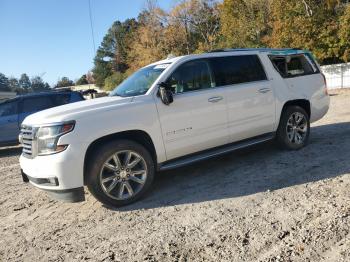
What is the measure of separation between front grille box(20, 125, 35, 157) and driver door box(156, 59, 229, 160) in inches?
67.5

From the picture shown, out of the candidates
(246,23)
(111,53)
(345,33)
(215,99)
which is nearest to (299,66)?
(215,99)

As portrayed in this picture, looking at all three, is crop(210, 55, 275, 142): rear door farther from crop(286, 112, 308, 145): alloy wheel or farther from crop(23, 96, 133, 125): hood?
crop(23, 96, 133, 125): hood

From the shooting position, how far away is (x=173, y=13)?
40.7 metres

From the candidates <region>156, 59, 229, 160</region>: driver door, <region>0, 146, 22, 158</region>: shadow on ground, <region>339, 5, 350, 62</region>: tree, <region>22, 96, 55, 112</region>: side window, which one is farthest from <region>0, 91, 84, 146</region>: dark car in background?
<region>339, 5, 350, 62</region>: tree

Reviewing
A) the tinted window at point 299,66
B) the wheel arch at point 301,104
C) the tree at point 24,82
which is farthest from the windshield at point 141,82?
the tree at point 24,82

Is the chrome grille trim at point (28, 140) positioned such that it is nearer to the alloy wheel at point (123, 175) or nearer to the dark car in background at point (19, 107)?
the alloy wheel at point (123, 175)

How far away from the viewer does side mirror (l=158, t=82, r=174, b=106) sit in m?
4.96

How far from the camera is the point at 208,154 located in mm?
5469

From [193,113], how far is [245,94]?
3.69 feet

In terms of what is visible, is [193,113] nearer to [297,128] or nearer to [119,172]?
[119,172]

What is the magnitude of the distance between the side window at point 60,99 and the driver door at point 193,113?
7.30 m

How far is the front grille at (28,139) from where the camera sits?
4663 millimetres

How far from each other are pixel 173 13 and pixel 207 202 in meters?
38.8

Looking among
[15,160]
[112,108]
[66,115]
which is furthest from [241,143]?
[15,160]
